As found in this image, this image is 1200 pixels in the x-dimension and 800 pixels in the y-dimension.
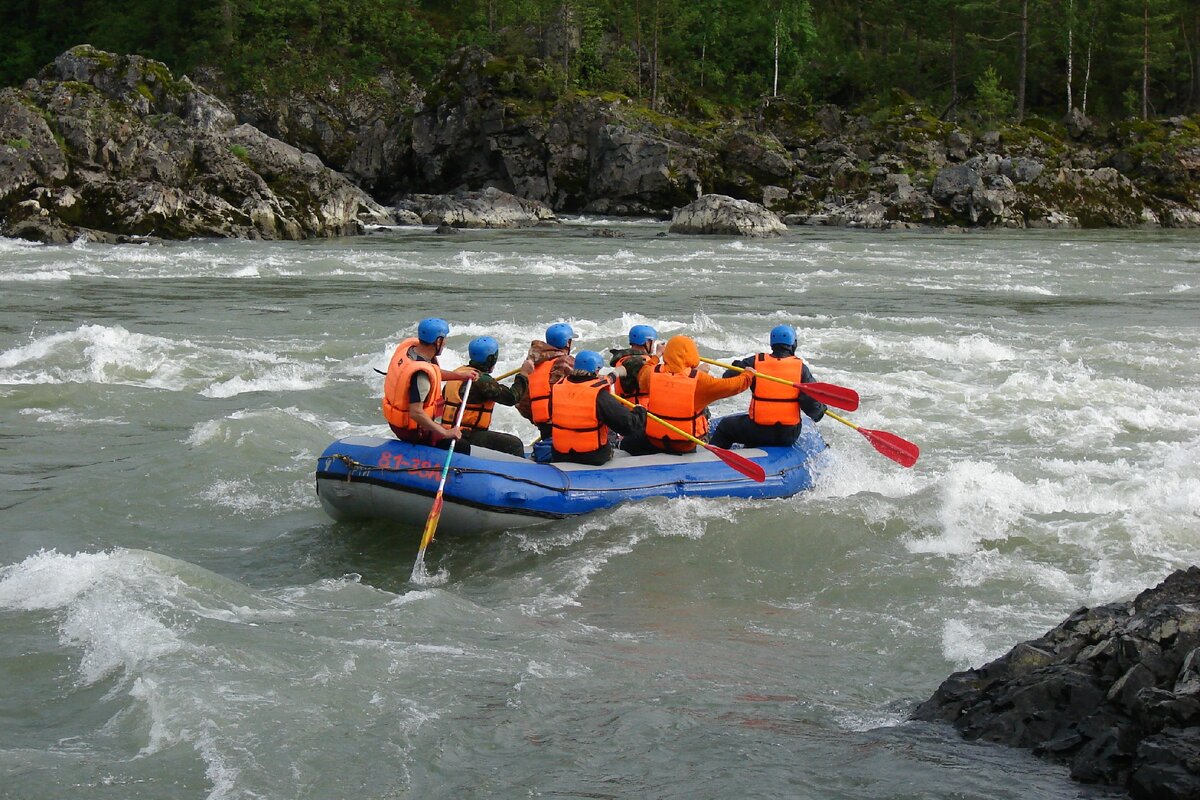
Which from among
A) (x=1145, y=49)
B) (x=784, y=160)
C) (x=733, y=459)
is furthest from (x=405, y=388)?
(x=1145, y=49)

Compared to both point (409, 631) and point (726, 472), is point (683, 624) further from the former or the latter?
point (726, 472)

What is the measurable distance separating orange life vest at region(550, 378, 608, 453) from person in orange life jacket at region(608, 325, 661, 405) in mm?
508

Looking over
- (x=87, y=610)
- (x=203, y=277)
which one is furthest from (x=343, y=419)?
(x=203, y=277)

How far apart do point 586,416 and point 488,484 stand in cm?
81

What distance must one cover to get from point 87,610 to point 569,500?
10.2ft

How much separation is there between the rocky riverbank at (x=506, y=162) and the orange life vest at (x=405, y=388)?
2116 centimetres

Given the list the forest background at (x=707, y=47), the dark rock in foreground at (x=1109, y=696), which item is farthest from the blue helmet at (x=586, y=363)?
the forest background at (x=707, y=47)

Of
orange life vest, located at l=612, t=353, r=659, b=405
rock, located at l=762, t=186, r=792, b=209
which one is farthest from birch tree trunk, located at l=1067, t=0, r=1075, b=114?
orange life vest, located at l=612, t=353, r=659, b=405

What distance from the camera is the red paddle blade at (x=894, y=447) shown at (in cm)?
904

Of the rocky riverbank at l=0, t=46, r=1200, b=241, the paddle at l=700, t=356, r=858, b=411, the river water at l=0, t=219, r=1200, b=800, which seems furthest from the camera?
the rocky riverbank at l=0, t=46, r=1200, b=241

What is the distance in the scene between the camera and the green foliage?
148ft

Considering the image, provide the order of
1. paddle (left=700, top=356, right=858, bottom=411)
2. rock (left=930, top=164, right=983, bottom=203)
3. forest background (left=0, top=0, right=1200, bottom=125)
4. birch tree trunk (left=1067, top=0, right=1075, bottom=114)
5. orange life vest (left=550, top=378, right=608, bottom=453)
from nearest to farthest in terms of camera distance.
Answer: orange life vest (left=550, top=378, right=608, bottom=453) → paddle (left=700, top=356, right=858, bottom=411) → rock (left=930, top=164, right=983, bottom=203) → birch tree trunk (left=1067, top=0, right=1075, bottom=114) → forest background (left=0, top=0, right=1200, bottom=125)

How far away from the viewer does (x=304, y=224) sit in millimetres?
30359

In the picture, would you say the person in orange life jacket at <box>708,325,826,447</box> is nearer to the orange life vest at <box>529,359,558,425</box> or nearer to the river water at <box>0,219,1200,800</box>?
the river water at <box>0,219,1200,800</box>
